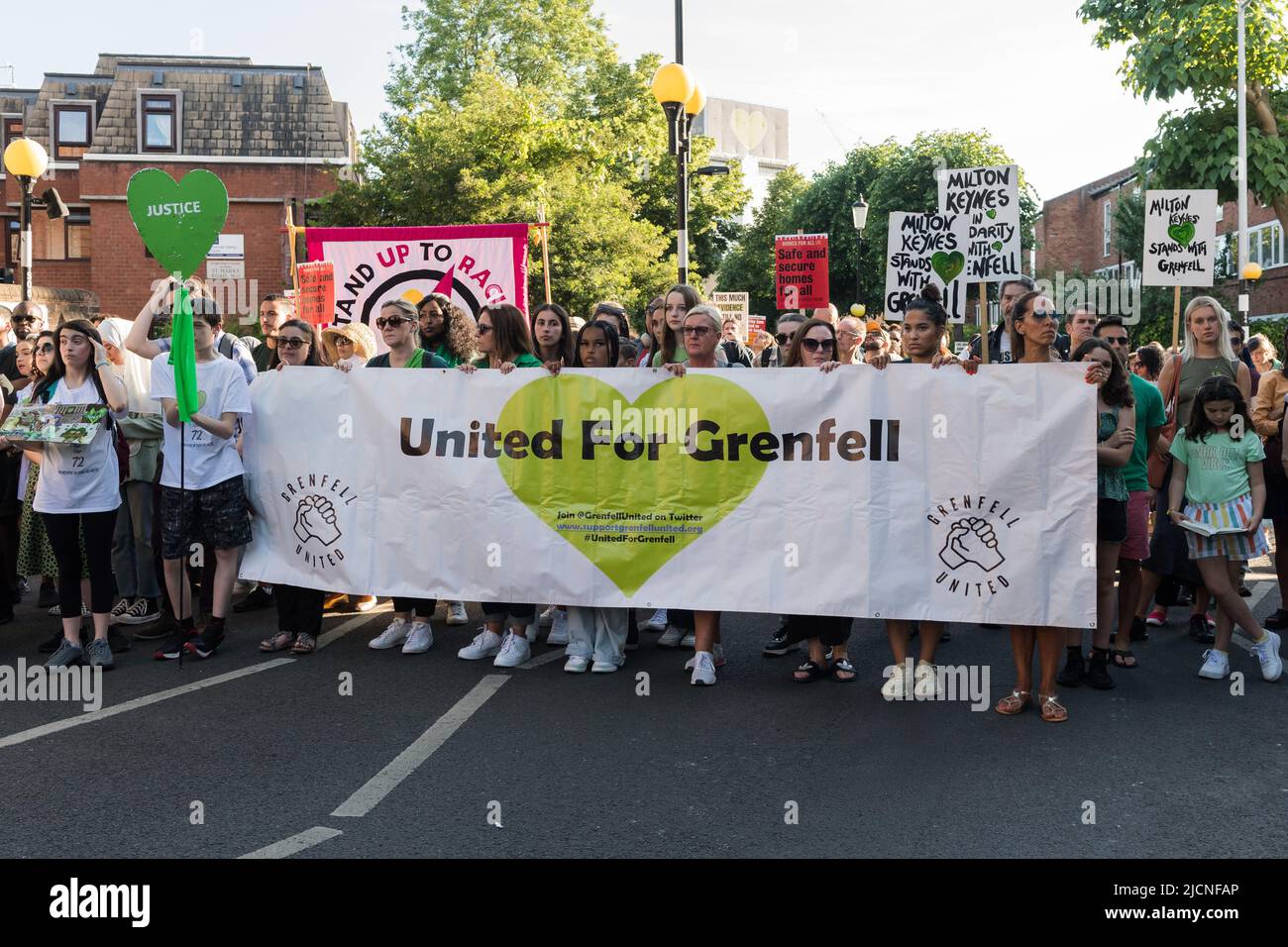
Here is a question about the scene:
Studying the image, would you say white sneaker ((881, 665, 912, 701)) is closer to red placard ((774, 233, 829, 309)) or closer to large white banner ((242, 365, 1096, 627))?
large white banner ((242, 365, 1096, 627))

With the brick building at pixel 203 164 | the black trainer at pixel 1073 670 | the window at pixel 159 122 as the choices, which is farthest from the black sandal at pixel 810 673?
the window at pixel 159 122

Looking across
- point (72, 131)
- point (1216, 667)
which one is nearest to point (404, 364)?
point (1216, 667)

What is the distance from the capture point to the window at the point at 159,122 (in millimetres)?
40938

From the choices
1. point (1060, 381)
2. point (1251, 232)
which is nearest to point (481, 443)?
point (1060, 381)

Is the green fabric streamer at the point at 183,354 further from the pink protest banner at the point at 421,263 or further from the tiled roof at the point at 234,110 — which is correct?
the tiled roof at the point at 234,110

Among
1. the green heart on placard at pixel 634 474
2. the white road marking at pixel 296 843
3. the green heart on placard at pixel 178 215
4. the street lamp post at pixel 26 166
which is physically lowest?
the white road marking at pixel 296 843

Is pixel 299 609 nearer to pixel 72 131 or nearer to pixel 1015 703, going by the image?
pixel 1015 703

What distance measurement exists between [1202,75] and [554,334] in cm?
2478

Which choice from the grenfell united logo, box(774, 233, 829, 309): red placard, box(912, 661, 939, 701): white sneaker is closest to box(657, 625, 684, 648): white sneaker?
box(912, 661, 939, 701): white sneaker

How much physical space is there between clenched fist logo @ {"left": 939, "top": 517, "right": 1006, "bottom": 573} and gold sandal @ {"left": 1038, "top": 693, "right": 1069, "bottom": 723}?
27.4 inches

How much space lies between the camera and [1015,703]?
621 cm

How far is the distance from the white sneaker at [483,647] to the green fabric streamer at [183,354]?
6.93ft

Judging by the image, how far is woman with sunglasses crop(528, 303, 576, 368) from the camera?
25.1ft

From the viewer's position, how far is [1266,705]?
6.36 meters
